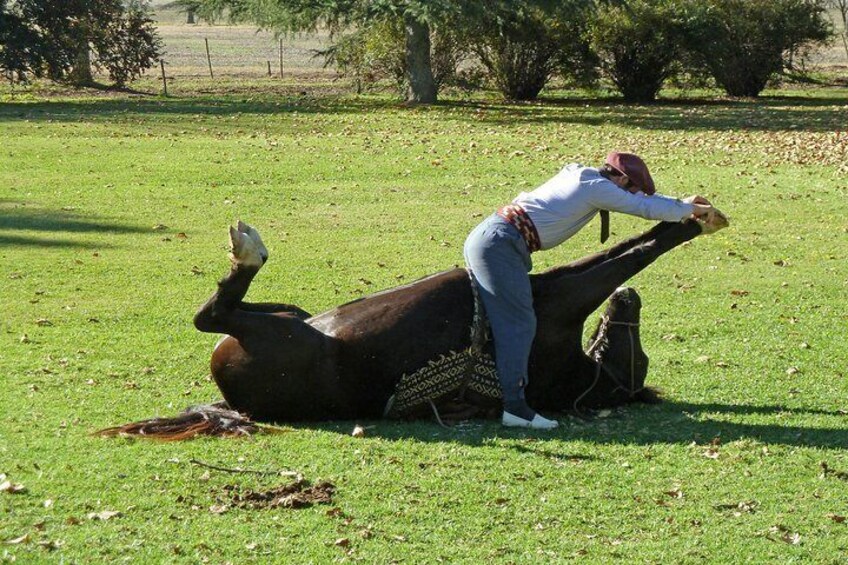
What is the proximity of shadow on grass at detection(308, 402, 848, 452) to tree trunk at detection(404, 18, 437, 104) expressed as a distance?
30621mm

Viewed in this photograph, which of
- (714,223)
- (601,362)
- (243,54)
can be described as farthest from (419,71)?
(243,54)

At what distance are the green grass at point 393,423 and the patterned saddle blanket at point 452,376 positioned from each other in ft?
0.62

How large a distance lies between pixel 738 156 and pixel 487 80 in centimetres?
1773

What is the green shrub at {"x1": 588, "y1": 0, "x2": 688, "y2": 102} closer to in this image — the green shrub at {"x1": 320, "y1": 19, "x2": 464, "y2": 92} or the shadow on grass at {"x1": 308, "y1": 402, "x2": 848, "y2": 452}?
the green shrub at {"x1": 320, "y1": 19, "x2": 464, "y2": 92}

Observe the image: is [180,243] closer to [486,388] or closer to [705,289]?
[705,289]

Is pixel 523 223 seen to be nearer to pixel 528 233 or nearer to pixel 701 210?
pixel 528 233

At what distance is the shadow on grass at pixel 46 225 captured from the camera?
1673 centimetres

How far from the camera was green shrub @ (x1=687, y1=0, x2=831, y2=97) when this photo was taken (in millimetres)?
41719

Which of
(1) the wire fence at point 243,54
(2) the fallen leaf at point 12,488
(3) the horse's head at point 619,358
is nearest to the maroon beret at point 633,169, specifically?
(3) the horse's head at point 619,358

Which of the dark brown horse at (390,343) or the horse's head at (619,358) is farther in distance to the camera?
the horse's head at (619,358)

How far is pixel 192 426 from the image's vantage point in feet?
27.3

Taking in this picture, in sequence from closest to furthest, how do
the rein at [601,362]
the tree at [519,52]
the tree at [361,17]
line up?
the rein at [601,362]
the tree at [361,17]
the tree at [519,52]

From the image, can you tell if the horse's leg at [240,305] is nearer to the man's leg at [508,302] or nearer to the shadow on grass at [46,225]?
the man's leg at [508,302]

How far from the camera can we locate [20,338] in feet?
37.5
